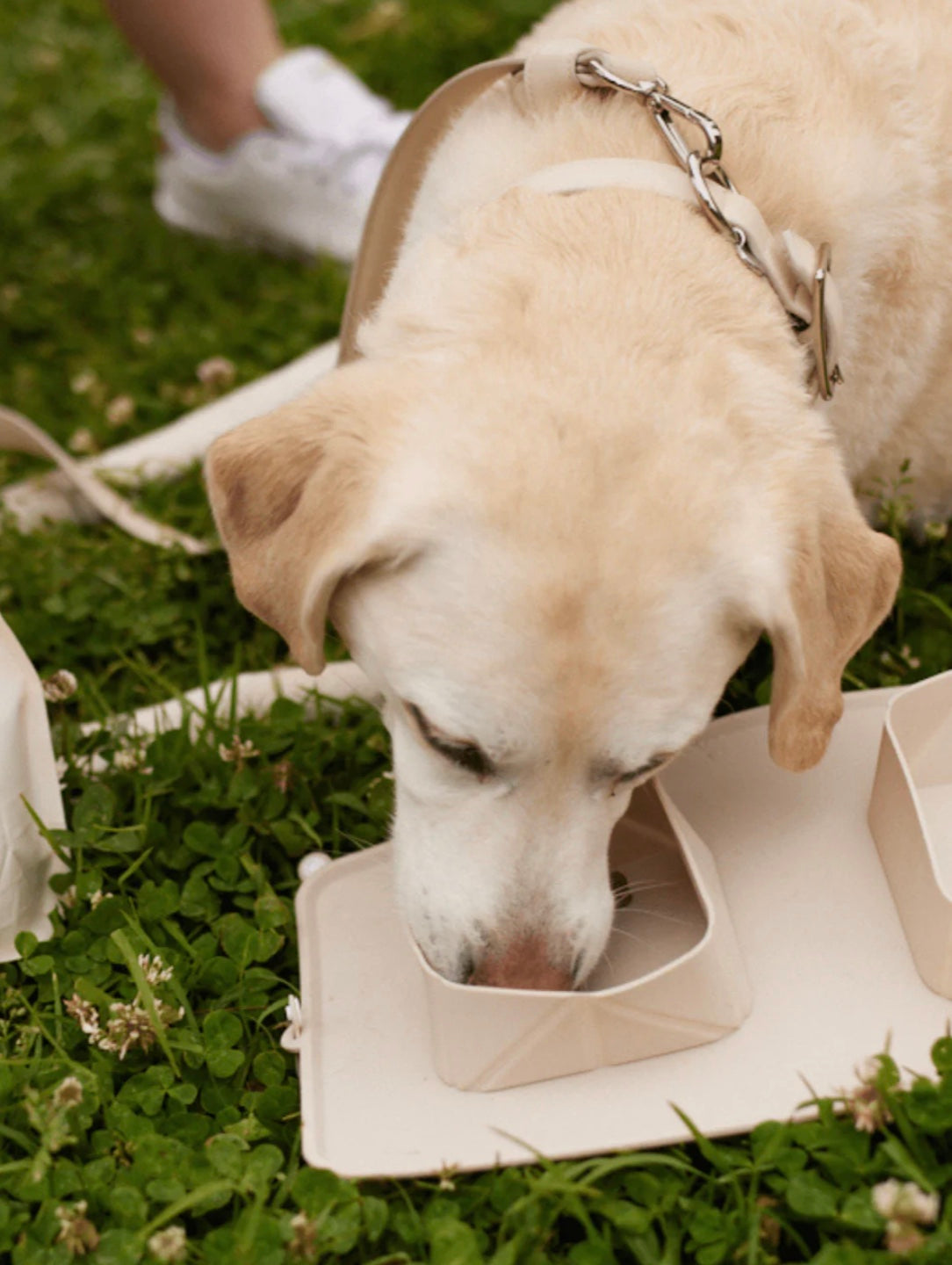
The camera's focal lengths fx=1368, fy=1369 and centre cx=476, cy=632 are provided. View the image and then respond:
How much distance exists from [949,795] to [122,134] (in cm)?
477

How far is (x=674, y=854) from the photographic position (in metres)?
2.57

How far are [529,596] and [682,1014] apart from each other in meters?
0.74

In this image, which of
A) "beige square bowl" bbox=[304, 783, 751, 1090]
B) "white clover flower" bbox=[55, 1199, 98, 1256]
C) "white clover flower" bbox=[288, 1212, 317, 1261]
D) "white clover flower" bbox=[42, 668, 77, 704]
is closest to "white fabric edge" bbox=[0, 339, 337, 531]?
"white clover flower" bbox=[42, 668, 77, 704]

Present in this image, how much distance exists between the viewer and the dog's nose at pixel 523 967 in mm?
2205

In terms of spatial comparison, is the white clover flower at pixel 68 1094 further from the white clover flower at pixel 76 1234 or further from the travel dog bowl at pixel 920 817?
the travel dog bowl at pixel 920 817

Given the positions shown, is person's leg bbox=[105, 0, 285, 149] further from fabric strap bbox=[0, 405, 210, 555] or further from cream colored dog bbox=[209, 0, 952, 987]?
cream colored dog bbox=[209, 0, 952, 987]

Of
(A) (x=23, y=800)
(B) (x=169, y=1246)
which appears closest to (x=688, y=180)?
(A) (x=23, y=800)

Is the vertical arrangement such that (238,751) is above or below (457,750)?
below

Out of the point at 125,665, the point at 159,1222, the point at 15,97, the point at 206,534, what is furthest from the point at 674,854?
the point at 15,97

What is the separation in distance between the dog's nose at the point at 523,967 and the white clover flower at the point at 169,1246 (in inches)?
23.3

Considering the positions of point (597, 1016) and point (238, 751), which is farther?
point (238, 751)

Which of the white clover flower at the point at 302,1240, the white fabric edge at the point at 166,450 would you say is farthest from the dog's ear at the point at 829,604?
the white fabric edge at the point at 166,450

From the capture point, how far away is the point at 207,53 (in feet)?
15.0

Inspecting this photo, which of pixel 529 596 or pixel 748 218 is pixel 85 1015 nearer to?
pixel 529 596
